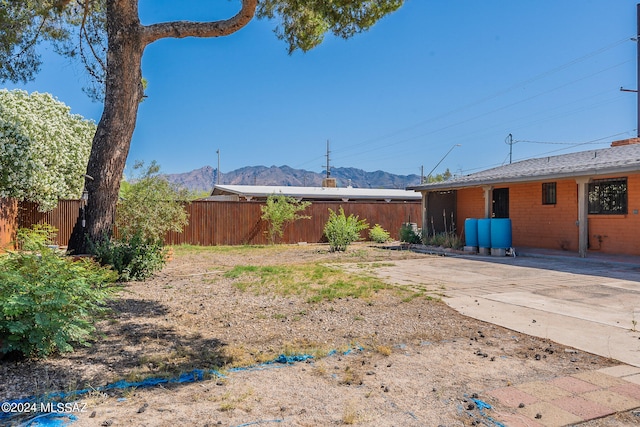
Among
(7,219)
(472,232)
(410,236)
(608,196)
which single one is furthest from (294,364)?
(410,236)

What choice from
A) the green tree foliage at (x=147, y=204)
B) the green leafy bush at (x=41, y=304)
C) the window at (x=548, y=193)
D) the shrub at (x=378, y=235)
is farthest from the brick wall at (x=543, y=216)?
the green leafy bush at (x=41, y=304)

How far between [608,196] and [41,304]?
1375 centimetres

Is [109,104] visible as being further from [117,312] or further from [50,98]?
[50,98]

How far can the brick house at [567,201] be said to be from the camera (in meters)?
11.8

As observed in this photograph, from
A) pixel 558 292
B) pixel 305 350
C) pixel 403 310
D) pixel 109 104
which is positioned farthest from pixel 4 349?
pixel 558 292

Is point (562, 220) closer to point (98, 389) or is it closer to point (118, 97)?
point (118, 97)

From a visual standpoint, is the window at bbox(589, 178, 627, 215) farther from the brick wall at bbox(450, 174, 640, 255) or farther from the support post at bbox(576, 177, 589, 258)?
the support post at bbox(576, 177, 589, 258)

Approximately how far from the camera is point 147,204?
37.3ft

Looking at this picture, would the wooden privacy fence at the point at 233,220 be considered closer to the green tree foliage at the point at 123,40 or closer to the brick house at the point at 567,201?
the brick house at the point at 567,201

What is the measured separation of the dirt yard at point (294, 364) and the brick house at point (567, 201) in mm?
7581

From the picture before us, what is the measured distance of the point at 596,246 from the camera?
1289cm

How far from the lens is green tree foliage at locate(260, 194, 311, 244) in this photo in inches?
697

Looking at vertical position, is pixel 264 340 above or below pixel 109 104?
below

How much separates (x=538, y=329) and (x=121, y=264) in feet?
21.5
